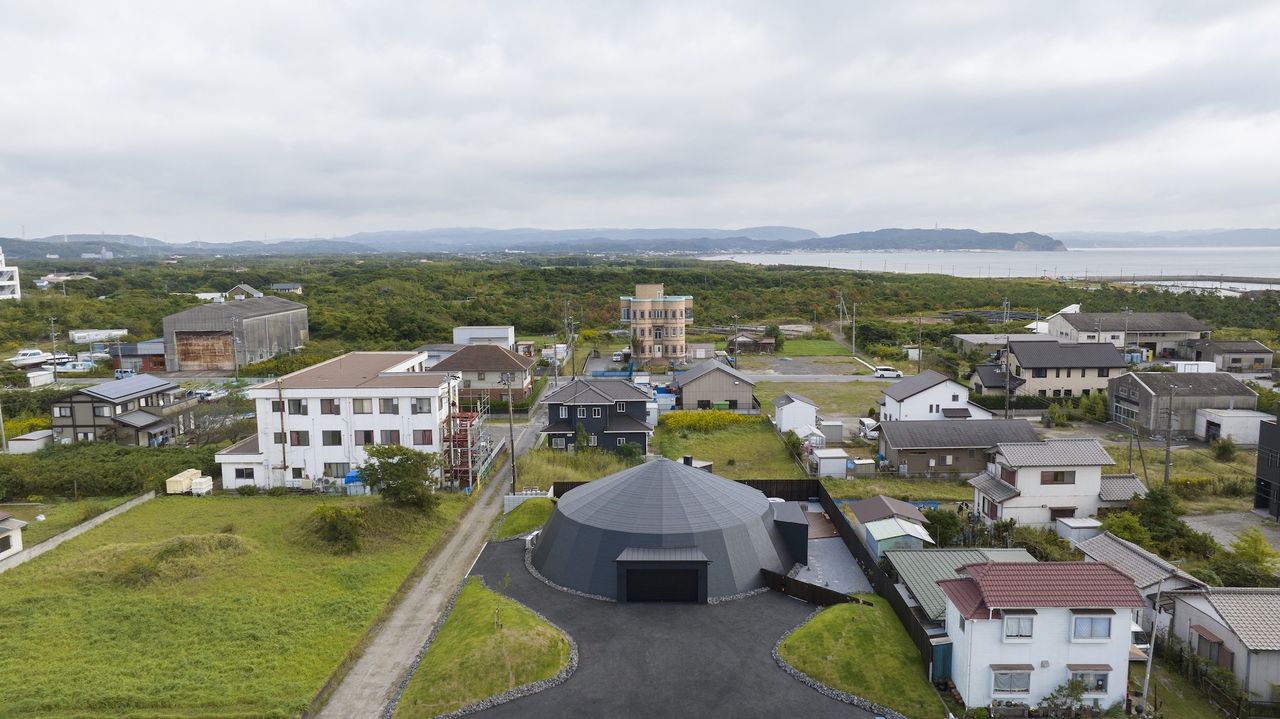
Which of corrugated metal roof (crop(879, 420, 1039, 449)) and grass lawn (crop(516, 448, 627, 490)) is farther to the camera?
corrugated metal roof (crop(879, 420, 1039, 449))

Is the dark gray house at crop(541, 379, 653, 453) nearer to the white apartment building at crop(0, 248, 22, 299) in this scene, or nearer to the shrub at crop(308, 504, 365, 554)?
the shrub at crop(308, 504, 365, 554)

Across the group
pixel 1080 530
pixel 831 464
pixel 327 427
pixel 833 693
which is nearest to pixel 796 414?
pixel 831 464

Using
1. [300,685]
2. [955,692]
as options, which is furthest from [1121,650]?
[300,685]

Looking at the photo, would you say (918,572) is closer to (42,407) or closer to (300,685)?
(300,685)

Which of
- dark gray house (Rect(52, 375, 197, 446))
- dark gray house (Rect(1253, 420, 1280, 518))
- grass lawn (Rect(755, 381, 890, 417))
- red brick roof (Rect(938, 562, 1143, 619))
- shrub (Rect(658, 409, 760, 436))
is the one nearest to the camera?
red brick roof (Rect(938, 562, 1143, 619))

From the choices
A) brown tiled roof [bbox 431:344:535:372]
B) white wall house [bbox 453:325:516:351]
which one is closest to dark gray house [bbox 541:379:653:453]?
brown tiled roof [bbox 431:344:535:372]
